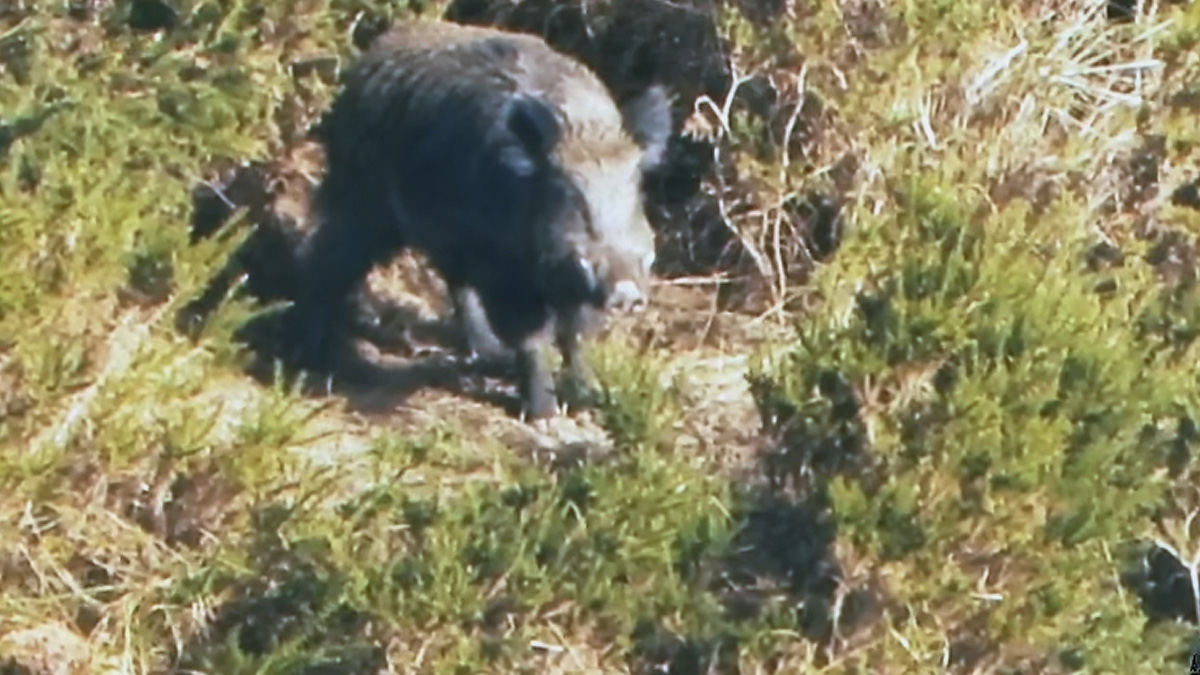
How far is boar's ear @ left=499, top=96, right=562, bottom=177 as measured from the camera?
18.9 feet

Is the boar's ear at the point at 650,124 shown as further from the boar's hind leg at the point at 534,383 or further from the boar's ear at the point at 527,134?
the boar's hind leg at the point at 534,383

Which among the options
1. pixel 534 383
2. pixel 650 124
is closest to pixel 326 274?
pixel 534 383

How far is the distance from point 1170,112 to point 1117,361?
1667 millimetres

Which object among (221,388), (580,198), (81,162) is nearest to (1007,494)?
(580,198)

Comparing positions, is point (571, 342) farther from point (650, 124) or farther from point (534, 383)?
point (650, 124)

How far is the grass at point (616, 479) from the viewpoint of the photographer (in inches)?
200

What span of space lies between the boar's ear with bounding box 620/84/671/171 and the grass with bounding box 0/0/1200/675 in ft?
1.68

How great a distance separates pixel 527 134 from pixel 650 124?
415 millimetres

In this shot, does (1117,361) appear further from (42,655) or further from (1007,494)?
(42,655)

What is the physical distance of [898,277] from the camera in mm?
5441

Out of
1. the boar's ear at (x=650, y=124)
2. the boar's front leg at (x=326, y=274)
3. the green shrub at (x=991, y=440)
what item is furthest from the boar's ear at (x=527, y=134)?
the green shrub at (x=991, y=440)

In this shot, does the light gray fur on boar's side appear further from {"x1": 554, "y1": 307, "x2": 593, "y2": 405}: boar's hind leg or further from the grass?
the grass

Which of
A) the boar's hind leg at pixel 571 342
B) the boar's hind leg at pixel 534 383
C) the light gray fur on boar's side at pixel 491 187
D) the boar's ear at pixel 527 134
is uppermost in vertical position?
the boar's ear at pixel 527 134

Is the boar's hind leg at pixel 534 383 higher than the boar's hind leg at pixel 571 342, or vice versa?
the boar's hind leg at pixel 571 342
